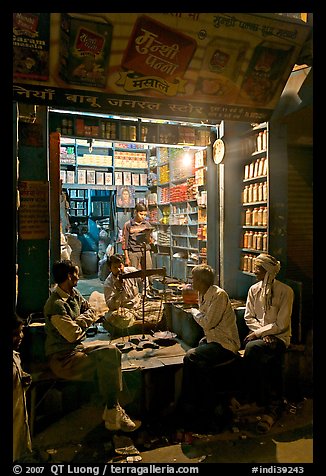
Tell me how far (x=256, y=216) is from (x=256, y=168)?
2.66 feet

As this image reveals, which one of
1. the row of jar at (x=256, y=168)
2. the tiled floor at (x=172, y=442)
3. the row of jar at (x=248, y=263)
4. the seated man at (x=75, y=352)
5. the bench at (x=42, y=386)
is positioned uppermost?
the row of jar at (x=256, y=168)

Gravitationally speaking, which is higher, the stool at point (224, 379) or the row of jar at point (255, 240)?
the row of jar at point (255, 240)

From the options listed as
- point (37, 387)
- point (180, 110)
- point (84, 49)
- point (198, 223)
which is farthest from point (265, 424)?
point (198, 223)

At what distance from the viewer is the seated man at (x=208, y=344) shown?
4.06 m

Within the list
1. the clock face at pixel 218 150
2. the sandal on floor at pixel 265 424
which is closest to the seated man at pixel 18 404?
the sandal on floor at pixel 265 424

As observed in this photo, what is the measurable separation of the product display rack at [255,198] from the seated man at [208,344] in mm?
1635

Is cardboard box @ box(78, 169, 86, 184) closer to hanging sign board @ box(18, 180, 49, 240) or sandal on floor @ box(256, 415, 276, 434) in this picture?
hanging sign board @ box(18, 180, 49, 240)

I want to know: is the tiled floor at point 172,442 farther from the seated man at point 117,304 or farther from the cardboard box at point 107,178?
the cardboard box at point 107,178

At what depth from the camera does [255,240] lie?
5.95m

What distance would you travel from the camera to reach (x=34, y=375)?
395cm

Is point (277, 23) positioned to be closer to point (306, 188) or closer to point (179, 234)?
point (306, 188)

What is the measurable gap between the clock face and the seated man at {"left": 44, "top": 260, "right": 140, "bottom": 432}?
3.92m
